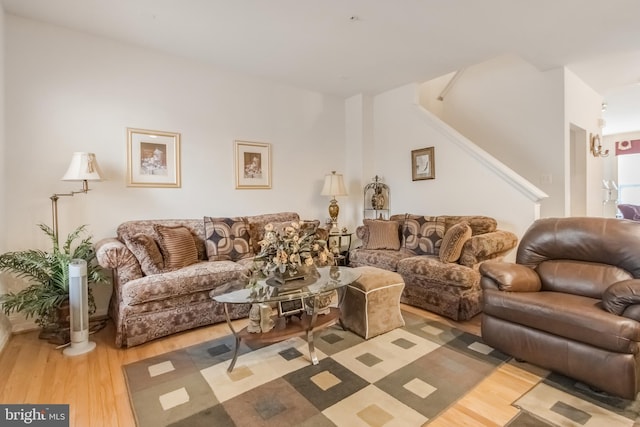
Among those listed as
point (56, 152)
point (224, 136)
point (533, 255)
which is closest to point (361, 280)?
point (533, 255)

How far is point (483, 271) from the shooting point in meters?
2.37

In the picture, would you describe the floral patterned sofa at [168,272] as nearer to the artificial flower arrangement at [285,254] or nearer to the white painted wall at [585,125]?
the artificial flower arrangement at [285,254]

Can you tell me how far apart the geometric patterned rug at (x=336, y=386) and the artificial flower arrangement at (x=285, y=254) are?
2.05ft

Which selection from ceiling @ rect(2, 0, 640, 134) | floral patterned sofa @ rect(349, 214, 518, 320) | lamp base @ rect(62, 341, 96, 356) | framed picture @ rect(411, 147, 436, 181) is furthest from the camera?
framed picture @ rect(411, 147, 436, 181)

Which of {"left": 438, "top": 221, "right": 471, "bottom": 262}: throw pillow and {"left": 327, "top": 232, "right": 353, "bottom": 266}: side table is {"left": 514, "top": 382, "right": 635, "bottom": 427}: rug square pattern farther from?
{"left": 327, "top": 232, "right": 353, "bottom": 266}: side table

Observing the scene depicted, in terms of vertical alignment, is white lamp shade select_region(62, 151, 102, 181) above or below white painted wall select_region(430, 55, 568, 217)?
below

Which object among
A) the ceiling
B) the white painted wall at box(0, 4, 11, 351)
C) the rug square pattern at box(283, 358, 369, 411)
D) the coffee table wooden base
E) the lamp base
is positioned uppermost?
the ceiling

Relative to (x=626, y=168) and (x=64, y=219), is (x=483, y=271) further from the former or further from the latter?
(x=626, y=168)

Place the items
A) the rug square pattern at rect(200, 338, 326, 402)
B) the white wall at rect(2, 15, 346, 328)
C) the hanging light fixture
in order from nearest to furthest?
the rug square pattern at rect(200, 338, 326, 402), the white wall at rect(2, 15, 346, 328), the hanging light fixture

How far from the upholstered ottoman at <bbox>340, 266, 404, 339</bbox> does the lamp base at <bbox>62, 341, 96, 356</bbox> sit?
6.64ft

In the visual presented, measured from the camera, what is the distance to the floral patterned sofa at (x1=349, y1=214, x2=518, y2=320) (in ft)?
9.62

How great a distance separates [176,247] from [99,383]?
1.28 m

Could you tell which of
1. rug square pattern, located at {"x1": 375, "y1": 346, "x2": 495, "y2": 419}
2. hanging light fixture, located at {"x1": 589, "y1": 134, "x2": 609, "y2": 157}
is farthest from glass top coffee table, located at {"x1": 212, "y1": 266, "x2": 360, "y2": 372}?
hanging light fixture, located at {"x1": 589, "y1": 134, "x2": 609, "y2": 157}

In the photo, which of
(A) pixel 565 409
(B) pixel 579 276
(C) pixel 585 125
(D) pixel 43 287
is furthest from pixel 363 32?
(C) pixel 585 125
